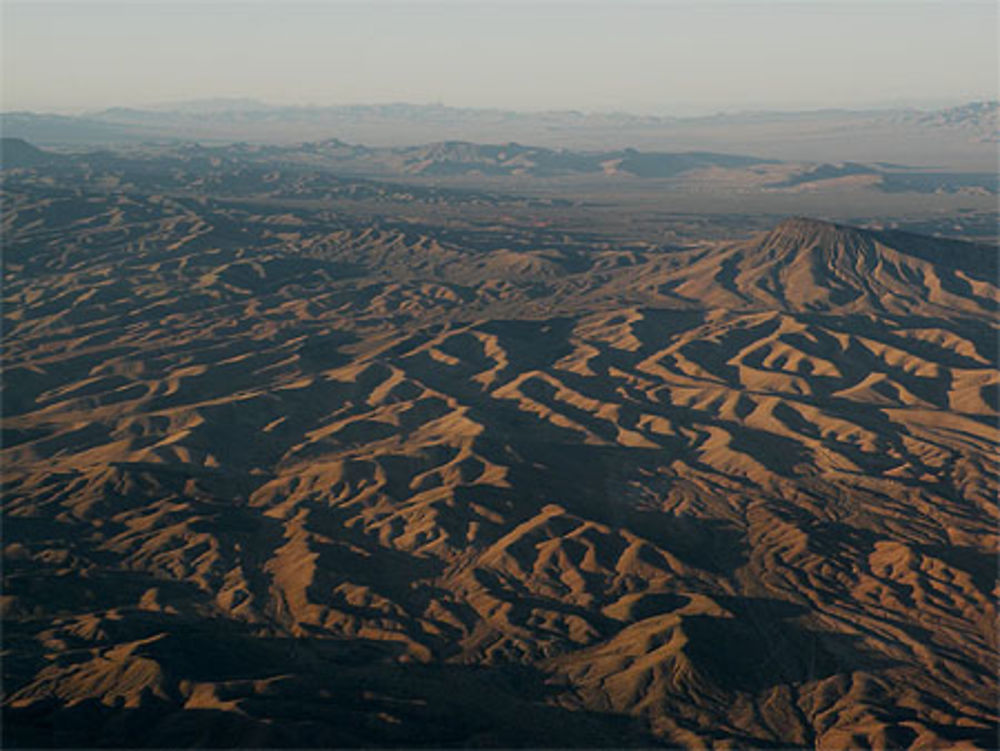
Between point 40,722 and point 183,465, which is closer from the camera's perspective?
point 40,722

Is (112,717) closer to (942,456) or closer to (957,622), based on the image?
(957,622)

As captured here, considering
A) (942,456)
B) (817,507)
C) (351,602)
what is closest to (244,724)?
(351,602)

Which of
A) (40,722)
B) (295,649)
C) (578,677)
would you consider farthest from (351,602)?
(40,722)

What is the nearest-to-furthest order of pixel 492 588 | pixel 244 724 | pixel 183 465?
pixel 244 724, pixel 492 588, pixel 183 465

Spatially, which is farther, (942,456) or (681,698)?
(942,456)

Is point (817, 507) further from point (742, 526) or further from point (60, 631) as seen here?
point (60, 631)

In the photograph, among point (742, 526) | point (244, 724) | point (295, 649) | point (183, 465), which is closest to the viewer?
A: point (244, 724)

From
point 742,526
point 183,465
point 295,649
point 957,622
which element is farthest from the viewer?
point 183,465

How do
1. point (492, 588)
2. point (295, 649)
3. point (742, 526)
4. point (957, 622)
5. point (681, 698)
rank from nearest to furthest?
point (681, 698)
point (295, 649)
point (957, 622)
point (492, 588)
point (742, 526)
